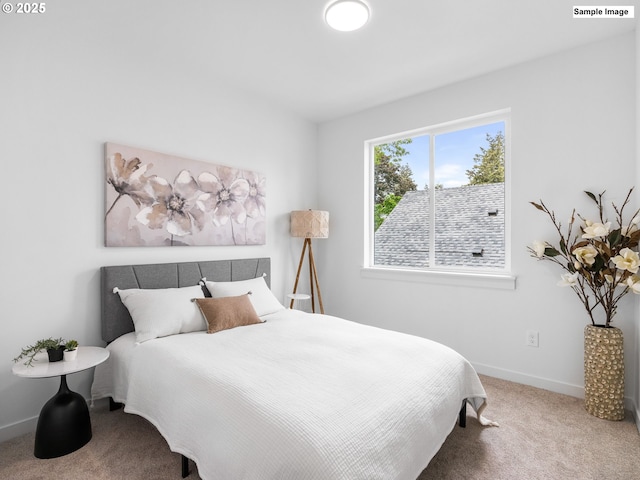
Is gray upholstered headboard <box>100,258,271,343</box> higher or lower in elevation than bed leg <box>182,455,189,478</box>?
higher

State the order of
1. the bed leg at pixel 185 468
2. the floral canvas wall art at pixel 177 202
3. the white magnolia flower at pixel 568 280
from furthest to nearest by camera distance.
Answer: the floral canvas wall art at pixel 177 202 → the white magnolia flower at pixel 568 280 → the bed leg at pixel 185 468

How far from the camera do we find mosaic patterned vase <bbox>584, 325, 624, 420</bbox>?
225cm

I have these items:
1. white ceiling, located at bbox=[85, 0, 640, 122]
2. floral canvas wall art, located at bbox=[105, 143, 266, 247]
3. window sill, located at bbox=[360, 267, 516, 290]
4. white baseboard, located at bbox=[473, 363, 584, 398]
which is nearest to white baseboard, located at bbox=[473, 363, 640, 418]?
white baseboard, located at bbox=[473, 363, 584, 398]

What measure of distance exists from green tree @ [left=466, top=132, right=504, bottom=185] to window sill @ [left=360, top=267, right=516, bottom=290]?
87 centimetres

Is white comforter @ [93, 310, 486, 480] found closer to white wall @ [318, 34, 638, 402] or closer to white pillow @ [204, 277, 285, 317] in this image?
white pillow @ [204, 277, 285, 317]

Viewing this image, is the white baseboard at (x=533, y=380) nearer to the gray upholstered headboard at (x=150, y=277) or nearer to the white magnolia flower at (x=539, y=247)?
the white magnolia flower at (x=539, y=247)

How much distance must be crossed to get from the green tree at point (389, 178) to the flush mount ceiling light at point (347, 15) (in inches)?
64.6

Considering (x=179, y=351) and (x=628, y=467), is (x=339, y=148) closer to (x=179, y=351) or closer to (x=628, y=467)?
(x=179, y=351)

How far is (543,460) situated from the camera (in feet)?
6.11

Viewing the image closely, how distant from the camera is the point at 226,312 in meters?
2.56

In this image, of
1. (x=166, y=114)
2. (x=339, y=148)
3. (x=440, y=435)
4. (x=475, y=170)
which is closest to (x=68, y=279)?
(x=166, y=114)

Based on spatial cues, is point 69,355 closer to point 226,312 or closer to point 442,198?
point 226,312

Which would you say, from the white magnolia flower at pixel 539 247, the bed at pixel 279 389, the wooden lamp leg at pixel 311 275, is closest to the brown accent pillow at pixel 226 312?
the bed at pixel 279 389

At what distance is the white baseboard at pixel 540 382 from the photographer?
2418mm
